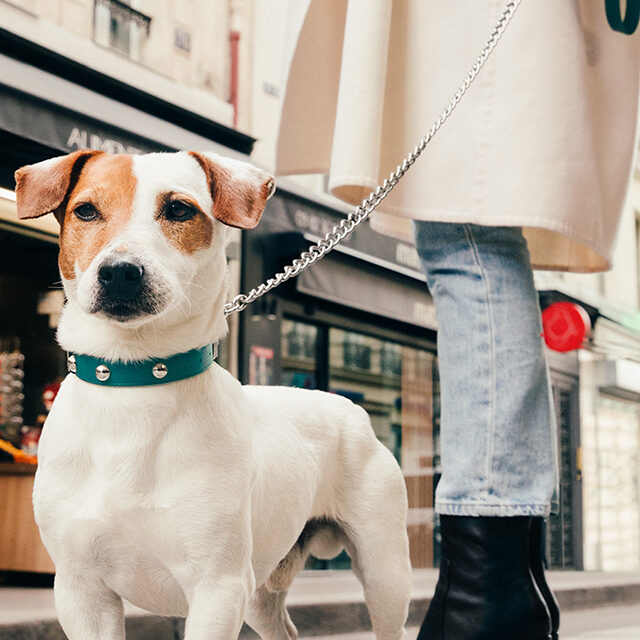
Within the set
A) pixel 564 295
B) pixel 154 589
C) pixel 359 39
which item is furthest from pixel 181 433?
pixel 564 295

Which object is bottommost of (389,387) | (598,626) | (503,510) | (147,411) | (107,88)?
(598,626)

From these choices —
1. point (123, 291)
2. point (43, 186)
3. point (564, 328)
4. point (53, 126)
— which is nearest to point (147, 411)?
point (123, 291)

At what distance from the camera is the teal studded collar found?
1.69 m

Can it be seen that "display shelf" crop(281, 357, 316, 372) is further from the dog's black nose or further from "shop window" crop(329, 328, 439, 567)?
the dog's black nose

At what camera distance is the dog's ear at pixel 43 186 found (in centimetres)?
168

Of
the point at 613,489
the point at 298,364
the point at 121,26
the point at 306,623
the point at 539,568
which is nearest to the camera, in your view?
the point at 539,568

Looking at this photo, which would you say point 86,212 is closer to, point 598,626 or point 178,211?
point 178,211

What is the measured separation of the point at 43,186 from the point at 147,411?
431mm

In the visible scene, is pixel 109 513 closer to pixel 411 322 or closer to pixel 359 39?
pixel 359 39

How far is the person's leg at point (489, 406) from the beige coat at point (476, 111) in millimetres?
95

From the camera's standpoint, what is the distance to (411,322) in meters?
10.8

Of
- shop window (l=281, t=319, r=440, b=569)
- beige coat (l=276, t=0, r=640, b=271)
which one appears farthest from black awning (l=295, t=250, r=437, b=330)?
beige coat (l=276, t=0, r=640, b=271)

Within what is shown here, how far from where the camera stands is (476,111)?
80.0 inches

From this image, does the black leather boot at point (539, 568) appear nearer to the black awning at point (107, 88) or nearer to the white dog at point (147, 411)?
the white dog at point (147, 411)
